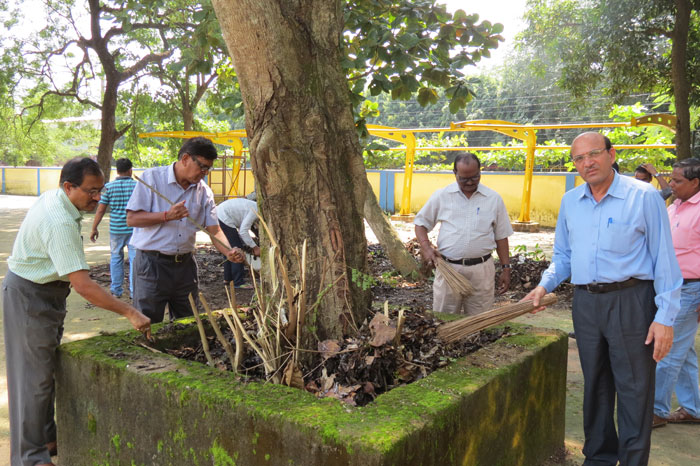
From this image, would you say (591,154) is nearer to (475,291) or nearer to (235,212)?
(475,291)

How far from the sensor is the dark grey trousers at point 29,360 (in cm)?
278

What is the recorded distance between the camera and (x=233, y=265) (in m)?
7.23

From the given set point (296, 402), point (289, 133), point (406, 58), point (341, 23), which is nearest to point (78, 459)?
point (296, 402)

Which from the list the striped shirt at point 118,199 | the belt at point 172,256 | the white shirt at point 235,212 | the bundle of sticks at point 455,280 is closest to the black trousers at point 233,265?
the white shirt at point 235,212

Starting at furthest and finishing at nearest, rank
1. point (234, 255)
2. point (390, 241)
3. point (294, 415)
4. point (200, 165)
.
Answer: point (390, 241) < point (234, 255) < point (200, 165) < point (294, 415)

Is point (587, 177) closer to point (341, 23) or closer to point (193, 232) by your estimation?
point (341, 23)

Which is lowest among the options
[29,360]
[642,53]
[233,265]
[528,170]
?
[233,265]

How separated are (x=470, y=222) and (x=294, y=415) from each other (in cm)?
254

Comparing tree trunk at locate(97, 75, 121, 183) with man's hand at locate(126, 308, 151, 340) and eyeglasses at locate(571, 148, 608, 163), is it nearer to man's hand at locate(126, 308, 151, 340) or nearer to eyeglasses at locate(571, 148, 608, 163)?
man's hand at locate(126, 308, 151, 340)

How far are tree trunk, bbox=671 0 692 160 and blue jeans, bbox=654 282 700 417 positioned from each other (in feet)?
16.5

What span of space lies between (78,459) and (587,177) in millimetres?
2855

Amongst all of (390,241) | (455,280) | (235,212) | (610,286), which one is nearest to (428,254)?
(455,280)

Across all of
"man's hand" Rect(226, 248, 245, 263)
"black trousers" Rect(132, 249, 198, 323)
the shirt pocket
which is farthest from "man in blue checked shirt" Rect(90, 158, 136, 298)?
the shirt pocket

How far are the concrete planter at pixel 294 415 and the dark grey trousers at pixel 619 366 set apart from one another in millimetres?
184
